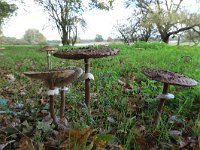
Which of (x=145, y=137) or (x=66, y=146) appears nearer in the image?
(x=66, y=146)

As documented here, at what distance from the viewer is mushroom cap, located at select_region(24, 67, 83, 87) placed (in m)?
2.07

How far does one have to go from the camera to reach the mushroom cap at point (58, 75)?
2068 mm

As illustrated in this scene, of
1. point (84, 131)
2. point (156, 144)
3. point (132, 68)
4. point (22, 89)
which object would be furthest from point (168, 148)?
point (132, 68)

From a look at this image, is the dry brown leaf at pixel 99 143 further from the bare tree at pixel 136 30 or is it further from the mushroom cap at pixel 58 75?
the bare tree at pixel 136 30

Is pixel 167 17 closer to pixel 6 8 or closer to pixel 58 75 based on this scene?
pixel 6 8

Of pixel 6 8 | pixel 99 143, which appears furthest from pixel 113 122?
pixel 6 8

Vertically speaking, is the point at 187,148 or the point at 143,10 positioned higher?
the point at 143,10

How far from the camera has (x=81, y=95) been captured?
4070 millimetres

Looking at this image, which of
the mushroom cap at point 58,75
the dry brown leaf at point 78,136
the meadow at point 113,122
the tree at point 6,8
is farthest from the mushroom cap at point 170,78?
the tree at point 6,8

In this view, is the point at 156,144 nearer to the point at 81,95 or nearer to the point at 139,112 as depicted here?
the point at 139,112

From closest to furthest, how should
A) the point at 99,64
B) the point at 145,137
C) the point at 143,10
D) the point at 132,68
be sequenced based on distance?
the point at 145,137
the point at 132,68
the point at 99,64
the point at 143,10

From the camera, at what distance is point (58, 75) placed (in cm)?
217

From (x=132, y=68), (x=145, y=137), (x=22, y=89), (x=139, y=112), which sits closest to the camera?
(x=145, y=137)

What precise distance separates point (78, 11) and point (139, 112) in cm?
2959
